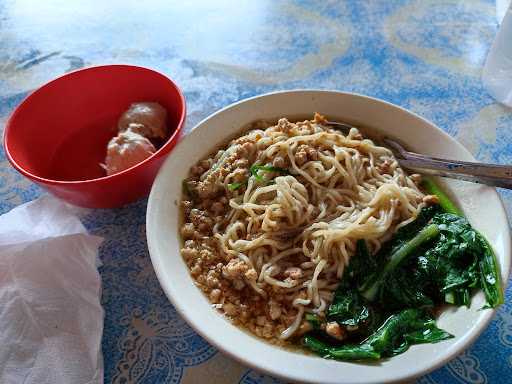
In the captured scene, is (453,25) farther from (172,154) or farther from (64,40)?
(64,40)

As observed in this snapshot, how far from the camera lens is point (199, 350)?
1896 millimetres

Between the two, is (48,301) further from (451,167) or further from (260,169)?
(451,167)

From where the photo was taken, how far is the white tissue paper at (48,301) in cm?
176

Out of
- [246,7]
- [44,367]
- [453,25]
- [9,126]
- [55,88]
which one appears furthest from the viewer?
Result: [246,7]

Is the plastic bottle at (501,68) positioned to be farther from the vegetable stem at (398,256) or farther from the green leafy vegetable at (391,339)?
the green leafy vegetable at (391,339)

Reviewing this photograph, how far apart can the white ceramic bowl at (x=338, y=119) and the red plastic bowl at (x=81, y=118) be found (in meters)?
0.26

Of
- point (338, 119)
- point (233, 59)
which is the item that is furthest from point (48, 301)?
point (233, 59)

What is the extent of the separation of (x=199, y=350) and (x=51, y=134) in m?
1.56

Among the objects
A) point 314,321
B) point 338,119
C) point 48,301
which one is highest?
point 338,119

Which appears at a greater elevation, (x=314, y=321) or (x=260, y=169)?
(x=260, y=169)

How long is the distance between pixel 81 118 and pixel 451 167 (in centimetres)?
209

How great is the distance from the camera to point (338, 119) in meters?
2.45

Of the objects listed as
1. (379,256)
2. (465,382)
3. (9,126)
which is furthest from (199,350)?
(9,126)

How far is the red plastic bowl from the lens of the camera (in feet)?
7.87
